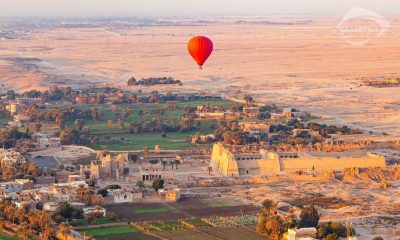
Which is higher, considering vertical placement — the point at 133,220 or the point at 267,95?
the point at 267,95

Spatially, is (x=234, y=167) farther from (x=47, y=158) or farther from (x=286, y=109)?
(x=286, y=109)

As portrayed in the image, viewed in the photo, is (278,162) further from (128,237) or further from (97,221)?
(128,237)

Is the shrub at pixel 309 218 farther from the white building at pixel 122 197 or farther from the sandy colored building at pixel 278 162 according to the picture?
the sandy colored building at pixel 278 162

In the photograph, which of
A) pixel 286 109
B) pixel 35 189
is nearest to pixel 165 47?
pixel 286 109

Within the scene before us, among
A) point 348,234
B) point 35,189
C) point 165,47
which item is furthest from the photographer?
point 165,47

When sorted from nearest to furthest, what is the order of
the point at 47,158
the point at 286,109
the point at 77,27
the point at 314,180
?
the point at 314,180 → the point at 47,158 → the point at 286,109 → the point at 77,27

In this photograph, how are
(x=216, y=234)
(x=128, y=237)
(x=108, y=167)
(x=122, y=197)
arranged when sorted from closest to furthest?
1. (x=128, y=237)
2. (x=216, y=234)
3. (x=122, y=197)
4. (x=108, y=167)

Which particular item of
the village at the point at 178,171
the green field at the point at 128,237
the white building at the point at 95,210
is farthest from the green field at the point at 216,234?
the white building at the point at 95,210

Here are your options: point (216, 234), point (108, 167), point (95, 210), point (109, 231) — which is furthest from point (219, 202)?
point (108, 167)
